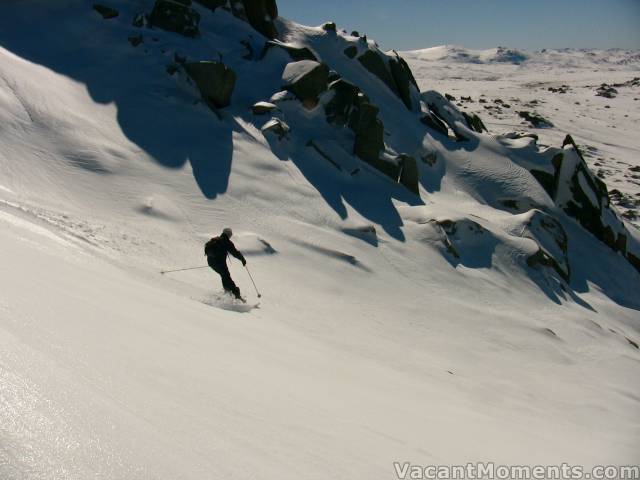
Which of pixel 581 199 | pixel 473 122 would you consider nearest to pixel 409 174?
pixel 581 199

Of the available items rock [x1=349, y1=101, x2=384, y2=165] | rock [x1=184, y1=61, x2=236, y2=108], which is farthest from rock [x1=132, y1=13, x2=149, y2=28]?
rock [x1=349, y1=101, x2=384, y2=165]

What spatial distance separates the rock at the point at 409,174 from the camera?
62.0 ft

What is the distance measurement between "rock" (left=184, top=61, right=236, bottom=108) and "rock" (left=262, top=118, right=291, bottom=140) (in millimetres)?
1992

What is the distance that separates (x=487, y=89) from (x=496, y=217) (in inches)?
2483

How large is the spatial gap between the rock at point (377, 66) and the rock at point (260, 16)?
4.33 metres

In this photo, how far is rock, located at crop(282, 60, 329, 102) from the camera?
64.2 feet

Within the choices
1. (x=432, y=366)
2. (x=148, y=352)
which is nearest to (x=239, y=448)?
Result: (x=148, y=352)

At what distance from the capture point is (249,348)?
19.7 feet

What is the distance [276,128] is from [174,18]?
687cm

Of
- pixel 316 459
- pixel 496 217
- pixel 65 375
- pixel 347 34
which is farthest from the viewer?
pixel 347 34

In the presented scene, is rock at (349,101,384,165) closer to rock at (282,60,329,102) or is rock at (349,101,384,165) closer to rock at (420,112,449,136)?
rock at (282,60,329,102)

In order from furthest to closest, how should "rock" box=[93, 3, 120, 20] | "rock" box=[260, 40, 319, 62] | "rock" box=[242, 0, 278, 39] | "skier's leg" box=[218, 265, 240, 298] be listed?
"rock" box=[242, 0, 278, 39], "rock" box=[260, 40, 319, 62], "rock" box=[93, 3, 120, 20], "skier's leg" box=[218, 265, 240, 298]

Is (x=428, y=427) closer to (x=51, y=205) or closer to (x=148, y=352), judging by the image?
(x=148, y=352)

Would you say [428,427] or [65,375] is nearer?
[65,375]
